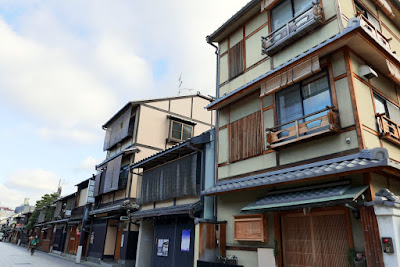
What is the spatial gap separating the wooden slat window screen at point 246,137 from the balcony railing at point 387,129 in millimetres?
Answer: 3625

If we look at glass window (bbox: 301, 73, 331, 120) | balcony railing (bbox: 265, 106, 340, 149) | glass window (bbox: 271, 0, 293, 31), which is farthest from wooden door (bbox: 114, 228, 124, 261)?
glass window (bbox: 271, 0, 293, 31)

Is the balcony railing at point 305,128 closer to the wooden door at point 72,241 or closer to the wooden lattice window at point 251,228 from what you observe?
the wooden lattice window at point 251,228

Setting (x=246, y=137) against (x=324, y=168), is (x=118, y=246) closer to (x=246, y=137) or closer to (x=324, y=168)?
(x=246, y=137)

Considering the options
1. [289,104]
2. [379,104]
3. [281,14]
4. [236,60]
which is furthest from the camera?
[236,60]

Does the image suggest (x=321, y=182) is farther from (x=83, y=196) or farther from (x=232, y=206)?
(x=83, y=196)

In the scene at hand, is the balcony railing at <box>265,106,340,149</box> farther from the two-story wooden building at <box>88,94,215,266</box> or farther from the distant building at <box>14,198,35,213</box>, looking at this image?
the distant building at <box>14,198,35,213</box>

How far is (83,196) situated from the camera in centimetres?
2903

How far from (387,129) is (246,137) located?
451cm

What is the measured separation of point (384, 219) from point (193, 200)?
8.06 metres

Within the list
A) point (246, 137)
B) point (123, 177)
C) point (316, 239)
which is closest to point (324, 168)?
point (316, 239)

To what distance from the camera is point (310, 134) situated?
7.90m

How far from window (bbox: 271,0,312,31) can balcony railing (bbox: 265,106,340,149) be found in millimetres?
3877

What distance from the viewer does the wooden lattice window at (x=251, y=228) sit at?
872 cm

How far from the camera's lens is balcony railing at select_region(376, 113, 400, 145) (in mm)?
7746
